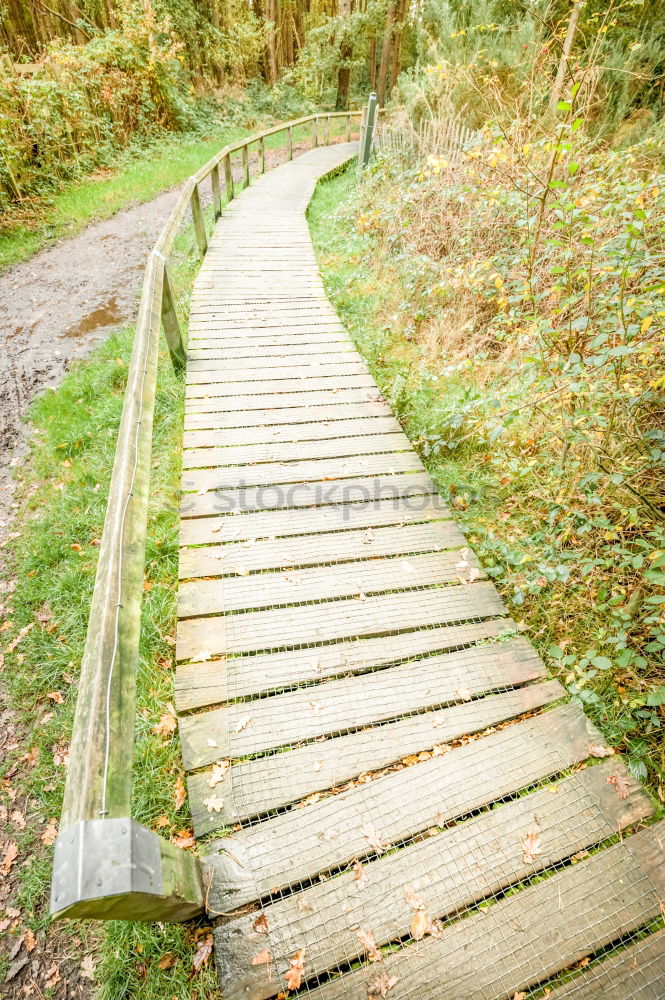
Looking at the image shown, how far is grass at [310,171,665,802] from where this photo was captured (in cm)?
249

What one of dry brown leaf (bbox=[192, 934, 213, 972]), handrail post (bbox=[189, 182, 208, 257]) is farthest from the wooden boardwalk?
handrail post (bbox=[189, 182, 208, 257])

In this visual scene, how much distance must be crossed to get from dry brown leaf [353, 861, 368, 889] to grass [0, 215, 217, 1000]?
2.09 feet

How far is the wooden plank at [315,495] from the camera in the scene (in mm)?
3480

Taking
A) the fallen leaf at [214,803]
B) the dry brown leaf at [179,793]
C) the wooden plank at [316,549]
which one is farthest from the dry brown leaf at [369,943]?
the wooden plank at [316,549]

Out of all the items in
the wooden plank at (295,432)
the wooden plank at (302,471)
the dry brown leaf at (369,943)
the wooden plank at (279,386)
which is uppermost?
the wooden plank at (279,386)

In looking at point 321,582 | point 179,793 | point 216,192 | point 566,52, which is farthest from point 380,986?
point 216,192

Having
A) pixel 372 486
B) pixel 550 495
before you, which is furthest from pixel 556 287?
pixel 372 486

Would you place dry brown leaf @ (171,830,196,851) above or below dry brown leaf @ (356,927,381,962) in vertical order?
below

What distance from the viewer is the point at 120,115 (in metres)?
12.8

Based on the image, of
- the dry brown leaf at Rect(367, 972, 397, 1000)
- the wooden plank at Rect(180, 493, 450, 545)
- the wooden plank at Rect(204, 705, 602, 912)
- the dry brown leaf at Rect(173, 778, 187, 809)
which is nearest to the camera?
the dry brown leaf at Rect(367, 972, 397, 1000)

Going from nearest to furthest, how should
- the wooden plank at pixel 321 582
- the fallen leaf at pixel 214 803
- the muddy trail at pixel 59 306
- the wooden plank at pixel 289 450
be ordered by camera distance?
the fallen leaf at pixel 214 803, the wooden plank at pixel 321 582, the wooden plank at pixel 289 450, the muddy trail at pixel 59 306

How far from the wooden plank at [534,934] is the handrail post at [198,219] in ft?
25.1

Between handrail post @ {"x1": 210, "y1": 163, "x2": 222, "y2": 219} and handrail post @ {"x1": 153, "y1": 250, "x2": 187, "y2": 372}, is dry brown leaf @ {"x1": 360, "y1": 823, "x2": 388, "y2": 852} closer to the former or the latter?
handrail post @ {"x1": 153, "y1": 250, "x2": 187, "y2": 372}

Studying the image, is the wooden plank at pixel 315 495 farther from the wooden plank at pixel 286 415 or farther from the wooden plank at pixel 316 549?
the wooden plank at pixel 286 415
